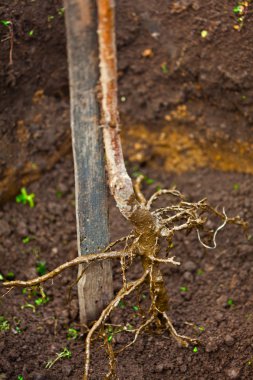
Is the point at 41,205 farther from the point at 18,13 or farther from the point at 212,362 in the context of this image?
the point at 212,362

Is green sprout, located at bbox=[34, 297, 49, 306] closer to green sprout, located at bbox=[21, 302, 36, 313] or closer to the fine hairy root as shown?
green sprout, located at bbox=[21, 302, 36, 313]

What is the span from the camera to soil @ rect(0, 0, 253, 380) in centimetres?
214

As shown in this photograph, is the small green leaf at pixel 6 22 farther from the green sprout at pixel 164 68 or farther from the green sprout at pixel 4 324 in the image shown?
the green sprout at pixel 4 324

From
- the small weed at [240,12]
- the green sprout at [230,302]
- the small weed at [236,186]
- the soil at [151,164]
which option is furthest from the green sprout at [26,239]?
the small weed at [240,12]

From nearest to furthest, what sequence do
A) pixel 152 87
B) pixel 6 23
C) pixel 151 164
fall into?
pixel 6 23, pixel 152 87, pixel 151 164

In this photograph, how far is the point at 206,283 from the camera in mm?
2494


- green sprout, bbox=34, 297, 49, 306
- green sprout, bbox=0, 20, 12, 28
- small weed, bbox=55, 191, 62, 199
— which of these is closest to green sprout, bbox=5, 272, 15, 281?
green sprout, bbox=34, 297, 49, 306

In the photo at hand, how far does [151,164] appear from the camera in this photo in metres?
3.14

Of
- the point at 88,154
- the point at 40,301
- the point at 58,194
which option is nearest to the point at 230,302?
the point at 40,301

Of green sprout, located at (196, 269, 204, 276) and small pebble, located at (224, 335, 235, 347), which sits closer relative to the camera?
small pebble, located at (224, 335, 235, 347)

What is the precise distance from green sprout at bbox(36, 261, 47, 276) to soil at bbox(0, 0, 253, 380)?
0.02 meters

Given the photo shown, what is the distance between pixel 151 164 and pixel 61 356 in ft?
4.49

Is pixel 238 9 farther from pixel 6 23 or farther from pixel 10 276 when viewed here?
pixel 10 276

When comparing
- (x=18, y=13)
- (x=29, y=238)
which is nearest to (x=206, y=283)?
(x=29, y=238)
